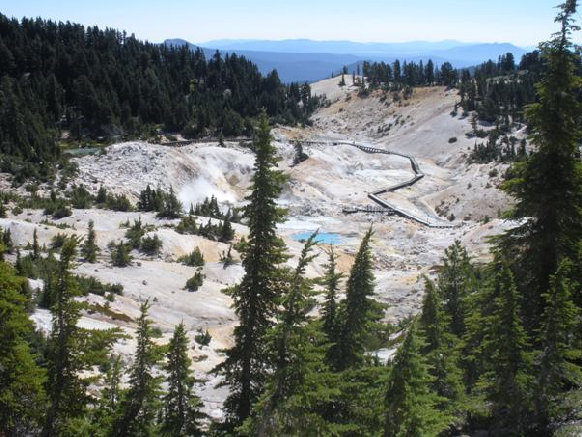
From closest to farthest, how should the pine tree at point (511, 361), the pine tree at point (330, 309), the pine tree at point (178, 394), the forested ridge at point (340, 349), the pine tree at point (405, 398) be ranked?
the pine tree at point (405, 398) → the forested ridge at point (340, 349) → the pine tree at point (511, 361) → the pine tree at point (178, 394) → the pine tree at point (330, 309)

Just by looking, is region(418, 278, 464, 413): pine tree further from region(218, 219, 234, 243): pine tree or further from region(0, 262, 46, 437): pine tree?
region(218, 219, 234, 243): pine tree

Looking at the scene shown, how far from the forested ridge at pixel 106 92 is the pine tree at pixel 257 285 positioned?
51949 millimetres

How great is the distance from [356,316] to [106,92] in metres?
92.7

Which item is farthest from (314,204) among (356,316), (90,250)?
(356,316)

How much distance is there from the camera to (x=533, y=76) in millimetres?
130125

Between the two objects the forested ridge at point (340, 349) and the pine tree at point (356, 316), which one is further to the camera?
the pine tree at point (356, 316)

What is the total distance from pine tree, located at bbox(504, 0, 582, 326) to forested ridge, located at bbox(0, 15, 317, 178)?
185 feet

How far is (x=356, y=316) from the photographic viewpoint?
16.3 meters

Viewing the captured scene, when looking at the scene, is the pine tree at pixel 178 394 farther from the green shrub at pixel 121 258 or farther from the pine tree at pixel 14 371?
the green shrub at pixel 121 258

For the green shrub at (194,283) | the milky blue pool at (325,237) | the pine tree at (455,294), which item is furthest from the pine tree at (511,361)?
the milky blue pool at (325,237)

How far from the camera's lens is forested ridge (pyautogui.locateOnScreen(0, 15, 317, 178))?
250 ft

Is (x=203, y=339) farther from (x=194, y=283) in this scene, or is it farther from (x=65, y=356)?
(x=65, y=356)

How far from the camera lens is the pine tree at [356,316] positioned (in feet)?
53.5

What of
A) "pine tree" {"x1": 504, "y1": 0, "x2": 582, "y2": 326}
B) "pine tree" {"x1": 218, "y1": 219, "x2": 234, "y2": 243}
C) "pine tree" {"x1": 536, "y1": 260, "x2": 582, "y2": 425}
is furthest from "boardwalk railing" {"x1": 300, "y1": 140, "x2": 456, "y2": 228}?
"pine tree" {"x1": 536, "y1": 260, "x2": 582, "y2": 425}
